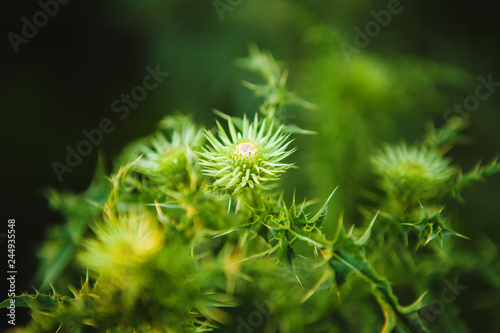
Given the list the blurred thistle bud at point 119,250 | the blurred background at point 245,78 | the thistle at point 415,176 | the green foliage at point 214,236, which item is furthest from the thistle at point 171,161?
the blurred background at point 245,78

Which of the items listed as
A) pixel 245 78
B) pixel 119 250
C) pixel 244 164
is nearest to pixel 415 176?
pixel 244 164

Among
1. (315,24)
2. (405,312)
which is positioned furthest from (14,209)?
(405,312)

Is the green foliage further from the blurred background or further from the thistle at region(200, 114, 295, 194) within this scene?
the blurred background

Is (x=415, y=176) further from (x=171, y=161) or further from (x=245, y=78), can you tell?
(x=245, y=78)

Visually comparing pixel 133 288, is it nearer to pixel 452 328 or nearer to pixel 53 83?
pixel 452 328

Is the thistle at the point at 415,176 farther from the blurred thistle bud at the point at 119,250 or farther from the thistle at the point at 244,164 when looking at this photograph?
the blurred thistle bud at the point at 119,250
